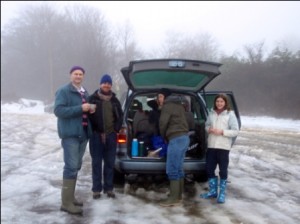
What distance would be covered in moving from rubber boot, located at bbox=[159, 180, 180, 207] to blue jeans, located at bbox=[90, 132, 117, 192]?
0.90 meters

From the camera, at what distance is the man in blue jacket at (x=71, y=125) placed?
4617 millimetres

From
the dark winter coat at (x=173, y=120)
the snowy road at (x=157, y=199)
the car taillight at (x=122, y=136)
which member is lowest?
the snowy road at (x=157, y=199)

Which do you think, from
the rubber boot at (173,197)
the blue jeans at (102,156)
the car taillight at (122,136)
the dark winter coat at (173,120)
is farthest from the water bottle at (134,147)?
the rubber boot at (173,197)

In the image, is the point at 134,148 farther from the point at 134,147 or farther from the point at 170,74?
the point at 170,74

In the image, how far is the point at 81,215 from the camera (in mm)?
4688

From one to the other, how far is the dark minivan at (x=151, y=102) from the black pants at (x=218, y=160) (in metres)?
0.21

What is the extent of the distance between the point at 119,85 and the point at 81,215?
495 inches

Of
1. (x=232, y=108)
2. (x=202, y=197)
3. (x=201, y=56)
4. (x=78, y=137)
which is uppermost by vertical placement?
(x=201, y=56)

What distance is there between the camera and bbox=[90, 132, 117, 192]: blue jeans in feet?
17.3

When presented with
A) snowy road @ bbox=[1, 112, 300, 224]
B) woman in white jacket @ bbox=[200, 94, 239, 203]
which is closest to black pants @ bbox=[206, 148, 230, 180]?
woman in white jacket @ bbox=[200, 94, 239, 203]

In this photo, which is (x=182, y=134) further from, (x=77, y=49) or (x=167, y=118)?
(x=77, y=49)

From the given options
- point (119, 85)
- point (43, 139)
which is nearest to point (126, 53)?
point (119, 85)

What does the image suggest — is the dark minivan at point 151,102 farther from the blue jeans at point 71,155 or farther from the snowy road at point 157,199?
the blue jeans at point 71,155

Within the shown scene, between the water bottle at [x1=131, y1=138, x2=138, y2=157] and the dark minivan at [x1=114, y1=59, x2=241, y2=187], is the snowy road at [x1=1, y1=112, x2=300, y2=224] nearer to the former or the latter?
the dark minivan at [x1=114, y1=59, x2=241, y2=187]
